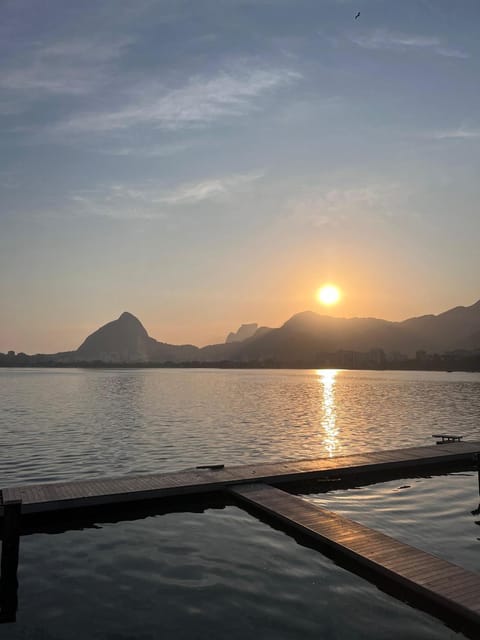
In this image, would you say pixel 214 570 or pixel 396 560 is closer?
pixel 396 560

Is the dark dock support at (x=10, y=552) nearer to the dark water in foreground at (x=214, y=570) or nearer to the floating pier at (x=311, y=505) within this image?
the floating pier at (x=311, y=505)

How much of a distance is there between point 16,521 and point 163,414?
146ft

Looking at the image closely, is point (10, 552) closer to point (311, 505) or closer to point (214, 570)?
point (214, 570)

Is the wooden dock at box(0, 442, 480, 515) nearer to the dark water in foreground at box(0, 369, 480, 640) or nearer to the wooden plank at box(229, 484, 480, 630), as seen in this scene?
the dark water in foreground at box(0, 369, 480, 640)

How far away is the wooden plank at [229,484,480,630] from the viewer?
1070cm

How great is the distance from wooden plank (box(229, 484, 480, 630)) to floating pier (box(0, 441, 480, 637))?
2 centimetres

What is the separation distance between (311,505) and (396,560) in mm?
5162

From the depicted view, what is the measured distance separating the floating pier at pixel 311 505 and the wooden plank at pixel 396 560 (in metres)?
0.02

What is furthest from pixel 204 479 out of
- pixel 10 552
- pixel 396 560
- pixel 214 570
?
pixel 396 560

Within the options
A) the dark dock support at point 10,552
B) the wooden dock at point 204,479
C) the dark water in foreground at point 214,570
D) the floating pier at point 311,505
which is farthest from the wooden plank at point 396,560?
the dark dock support at point 10,552

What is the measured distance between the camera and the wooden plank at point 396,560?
10695 mm

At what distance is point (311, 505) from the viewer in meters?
17.6

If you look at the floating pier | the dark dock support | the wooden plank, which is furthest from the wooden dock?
the wooden plank

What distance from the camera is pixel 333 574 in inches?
513
